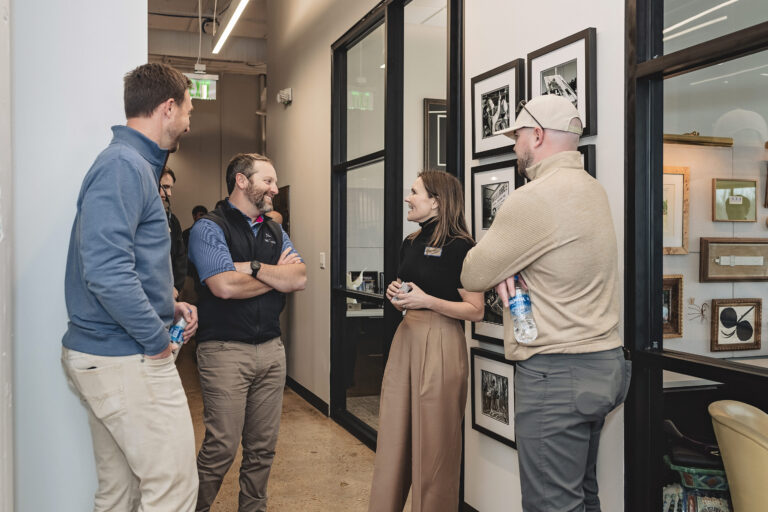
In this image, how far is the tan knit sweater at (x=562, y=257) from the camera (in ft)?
6.43

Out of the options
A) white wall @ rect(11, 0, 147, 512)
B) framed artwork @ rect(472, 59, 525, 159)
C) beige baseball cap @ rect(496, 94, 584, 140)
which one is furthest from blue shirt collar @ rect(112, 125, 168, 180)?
framed artwork @ rect(472, 59, 525, 159)

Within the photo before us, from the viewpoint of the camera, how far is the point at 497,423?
3.07 metres

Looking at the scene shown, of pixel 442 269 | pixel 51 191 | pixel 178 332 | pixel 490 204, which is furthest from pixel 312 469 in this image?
pixel 51 191

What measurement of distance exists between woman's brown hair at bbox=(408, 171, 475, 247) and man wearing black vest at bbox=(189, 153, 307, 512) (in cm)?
66

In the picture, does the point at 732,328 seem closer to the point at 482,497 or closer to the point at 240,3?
the point at 482,497

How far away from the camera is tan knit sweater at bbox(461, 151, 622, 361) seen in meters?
1.96

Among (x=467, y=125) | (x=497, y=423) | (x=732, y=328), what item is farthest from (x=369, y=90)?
(x=732, y=328)

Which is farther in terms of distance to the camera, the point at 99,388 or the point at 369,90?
the point at 369,90

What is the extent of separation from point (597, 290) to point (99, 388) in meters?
1.44

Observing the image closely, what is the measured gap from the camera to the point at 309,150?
595cm

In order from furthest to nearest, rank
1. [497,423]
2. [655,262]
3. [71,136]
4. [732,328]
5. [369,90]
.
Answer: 1. [369,90]
2. [497,423]
3. [655,262]
4. [71,136]
5. [732,328]

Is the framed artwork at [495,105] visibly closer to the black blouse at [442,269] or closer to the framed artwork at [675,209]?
the black blouse at [442,269]

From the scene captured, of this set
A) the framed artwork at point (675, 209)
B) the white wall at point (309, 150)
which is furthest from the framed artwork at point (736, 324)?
the white wall at point (309, 150)

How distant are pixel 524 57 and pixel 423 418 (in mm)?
1601
